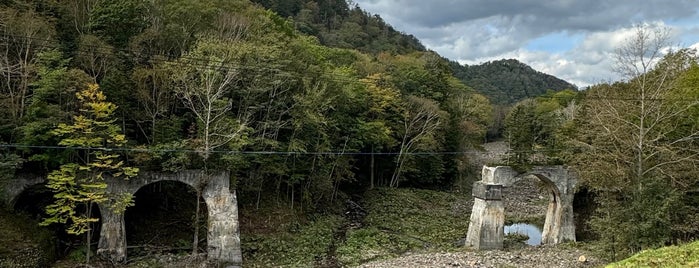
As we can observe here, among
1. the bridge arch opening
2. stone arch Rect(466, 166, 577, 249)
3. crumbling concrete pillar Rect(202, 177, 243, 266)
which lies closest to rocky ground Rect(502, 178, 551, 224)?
stone arch Rect(466, 166, 577, 249)

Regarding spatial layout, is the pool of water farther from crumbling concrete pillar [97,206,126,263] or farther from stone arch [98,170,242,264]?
crumbling concrete pillar [97,206,126,263]

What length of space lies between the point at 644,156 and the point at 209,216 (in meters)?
18.8

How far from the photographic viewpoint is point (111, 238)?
71.5 ft

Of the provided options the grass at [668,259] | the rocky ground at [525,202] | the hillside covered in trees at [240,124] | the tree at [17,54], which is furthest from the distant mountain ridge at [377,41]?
the grass at [668,259]

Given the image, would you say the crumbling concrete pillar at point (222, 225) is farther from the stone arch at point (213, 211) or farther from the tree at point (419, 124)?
the tree at point (419, 124)

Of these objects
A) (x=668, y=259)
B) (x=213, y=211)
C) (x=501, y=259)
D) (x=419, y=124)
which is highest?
(x=419, y=124)

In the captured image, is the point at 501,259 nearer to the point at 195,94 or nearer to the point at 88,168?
the point at 195,94

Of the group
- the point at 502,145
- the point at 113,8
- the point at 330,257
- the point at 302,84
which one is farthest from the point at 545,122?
the point at 113,8

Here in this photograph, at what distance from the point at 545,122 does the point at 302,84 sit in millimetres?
37689

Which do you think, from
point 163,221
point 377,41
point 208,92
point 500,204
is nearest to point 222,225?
point 163,221

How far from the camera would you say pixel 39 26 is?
2272cm

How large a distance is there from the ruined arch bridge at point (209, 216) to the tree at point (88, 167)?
→ 2.18 feet

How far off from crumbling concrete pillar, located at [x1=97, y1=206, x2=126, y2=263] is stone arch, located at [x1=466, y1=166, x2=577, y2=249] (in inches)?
685

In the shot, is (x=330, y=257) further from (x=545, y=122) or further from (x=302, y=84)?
(x=545, y=122)
